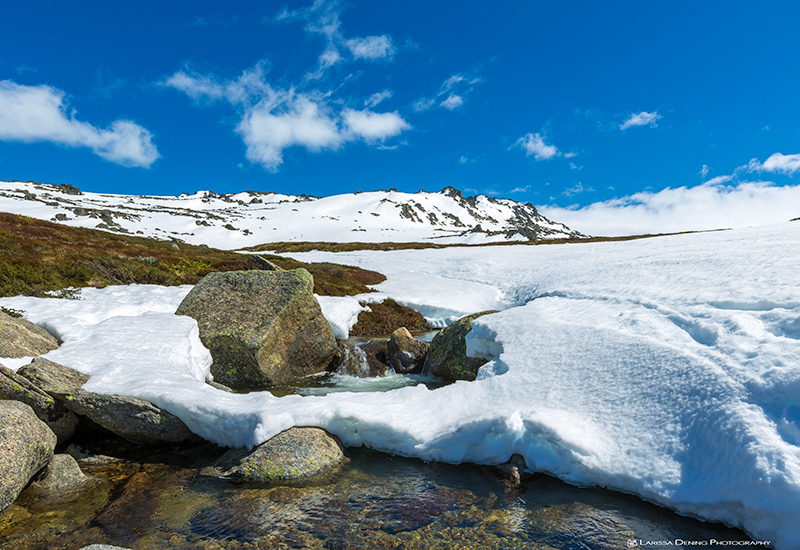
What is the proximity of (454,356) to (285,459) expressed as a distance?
6737 mm

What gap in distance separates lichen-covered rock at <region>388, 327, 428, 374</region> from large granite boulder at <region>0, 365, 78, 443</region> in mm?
9052

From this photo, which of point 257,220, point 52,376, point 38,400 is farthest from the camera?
point 257,220

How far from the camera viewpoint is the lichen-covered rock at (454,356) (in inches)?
462

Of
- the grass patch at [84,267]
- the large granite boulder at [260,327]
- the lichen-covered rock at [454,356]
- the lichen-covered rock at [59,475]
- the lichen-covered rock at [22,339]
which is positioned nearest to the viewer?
the lichen-covered rock at [59,475]

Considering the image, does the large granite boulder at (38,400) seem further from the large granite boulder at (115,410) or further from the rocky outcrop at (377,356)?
the rocky outcrop at (377,356)

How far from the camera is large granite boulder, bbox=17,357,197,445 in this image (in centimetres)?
744

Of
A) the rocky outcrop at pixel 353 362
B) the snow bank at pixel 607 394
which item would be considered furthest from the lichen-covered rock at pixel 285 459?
the rocky outcrop at pixel 353 362

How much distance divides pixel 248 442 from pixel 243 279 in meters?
7.07

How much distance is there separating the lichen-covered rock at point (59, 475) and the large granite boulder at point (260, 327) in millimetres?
4636

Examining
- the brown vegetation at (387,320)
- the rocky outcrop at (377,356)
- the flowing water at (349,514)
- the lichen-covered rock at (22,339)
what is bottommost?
the flowing water at (349,514)

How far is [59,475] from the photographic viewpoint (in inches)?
251

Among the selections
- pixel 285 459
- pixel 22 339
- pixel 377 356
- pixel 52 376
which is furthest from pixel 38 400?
pixel 377 356

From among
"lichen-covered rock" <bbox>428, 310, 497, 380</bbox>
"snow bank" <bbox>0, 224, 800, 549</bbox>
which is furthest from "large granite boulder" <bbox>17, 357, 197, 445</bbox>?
"lichen-covered rock" <bbox>428, 310, 497, 380</bbox>

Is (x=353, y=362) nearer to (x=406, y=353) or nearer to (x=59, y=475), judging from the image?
(x=406, y=353)
